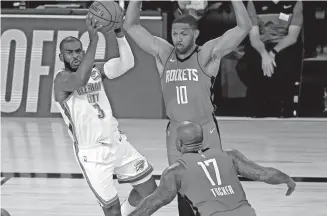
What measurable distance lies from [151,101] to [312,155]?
353 centimetres

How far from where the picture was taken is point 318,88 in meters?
14.4

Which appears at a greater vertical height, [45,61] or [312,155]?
[45,61]

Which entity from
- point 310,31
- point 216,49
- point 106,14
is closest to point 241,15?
point 216,49

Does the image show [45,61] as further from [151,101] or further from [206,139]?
[206,139]

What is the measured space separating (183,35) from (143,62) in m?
7.20

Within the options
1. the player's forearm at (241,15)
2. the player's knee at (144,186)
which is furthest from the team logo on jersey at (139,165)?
the player's forearm at (241,15)

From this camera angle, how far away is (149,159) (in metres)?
11.8

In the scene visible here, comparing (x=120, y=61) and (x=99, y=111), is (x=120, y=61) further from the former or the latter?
(x=99, y=111)

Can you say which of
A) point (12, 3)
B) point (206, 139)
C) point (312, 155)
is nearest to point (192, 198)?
point (206, 139)

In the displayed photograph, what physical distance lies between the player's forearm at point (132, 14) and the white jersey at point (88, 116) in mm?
565

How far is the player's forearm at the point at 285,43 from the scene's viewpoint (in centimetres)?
1427

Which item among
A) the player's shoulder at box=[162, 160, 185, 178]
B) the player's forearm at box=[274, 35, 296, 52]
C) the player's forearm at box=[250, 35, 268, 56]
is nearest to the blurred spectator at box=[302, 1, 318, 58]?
the player's forearm at box=[274, 35, 296, 52]

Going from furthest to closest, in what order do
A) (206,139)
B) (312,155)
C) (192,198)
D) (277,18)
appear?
(277,18) → (312,155) → (206,139) → (192,198)

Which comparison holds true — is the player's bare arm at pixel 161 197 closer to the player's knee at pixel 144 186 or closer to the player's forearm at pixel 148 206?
the player's forearm at pixel 148 206
